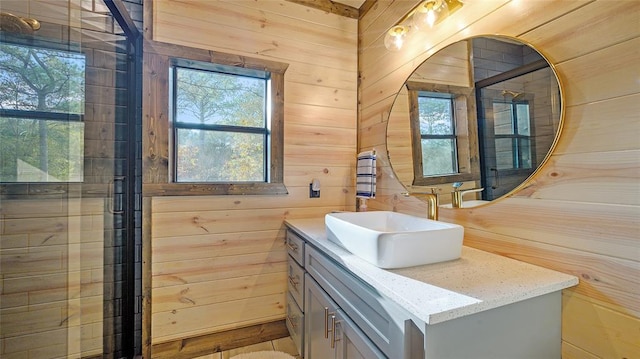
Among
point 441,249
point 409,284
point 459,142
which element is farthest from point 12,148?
point 459,142

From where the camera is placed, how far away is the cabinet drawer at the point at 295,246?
159 cm

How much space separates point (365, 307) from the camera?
903 millimetres

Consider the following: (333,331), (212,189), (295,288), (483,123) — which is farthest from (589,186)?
(212,189)

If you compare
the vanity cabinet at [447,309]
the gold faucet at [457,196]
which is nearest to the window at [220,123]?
the vanity cabinet at [447,309]

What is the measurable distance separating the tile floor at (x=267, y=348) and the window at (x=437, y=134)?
1.46m

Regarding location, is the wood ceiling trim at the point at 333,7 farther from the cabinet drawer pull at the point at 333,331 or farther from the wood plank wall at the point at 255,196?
the cabinet drawer pull at the point at 333,331

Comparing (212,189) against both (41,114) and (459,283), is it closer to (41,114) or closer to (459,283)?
(41,114)

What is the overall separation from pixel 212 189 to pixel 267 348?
1148 millimetres

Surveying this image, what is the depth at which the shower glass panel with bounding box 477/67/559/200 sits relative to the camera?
953 millimetres

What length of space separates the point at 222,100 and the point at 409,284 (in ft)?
5.62

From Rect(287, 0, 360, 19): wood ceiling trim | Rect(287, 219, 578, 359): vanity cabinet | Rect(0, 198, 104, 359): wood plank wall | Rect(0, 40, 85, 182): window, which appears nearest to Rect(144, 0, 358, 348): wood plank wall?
Rect(287, 0, 360, 19): wood ceiling trim

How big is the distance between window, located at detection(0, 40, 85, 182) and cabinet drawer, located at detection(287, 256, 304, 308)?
4.09 feet

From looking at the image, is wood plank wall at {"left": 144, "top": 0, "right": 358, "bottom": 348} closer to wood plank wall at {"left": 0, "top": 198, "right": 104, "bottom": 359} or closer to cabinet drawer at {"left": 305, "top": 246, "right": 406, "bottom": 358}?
wood plank wall at {"left": 0, "top": 198, "right": 104, "bottom": 359}

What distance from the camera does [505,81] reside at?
1.10 metres
